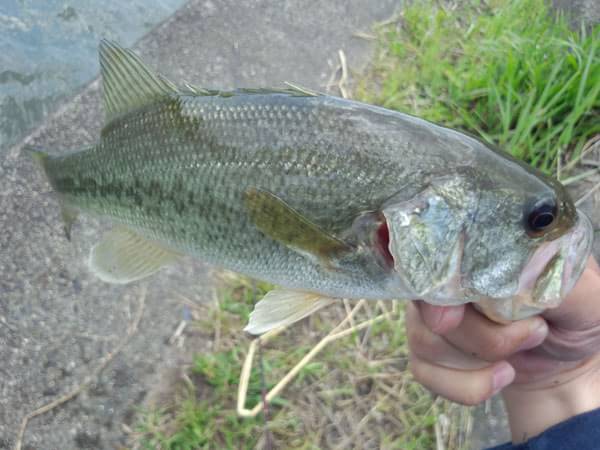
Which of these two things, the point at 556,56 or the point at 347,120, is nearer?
the point at 347,120

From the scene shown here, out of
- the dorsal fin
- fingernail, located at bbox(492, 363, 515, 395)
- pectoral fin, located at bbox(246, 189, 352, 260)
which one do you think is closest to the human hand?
fingernail, located at bbox(492, 363, 515, 395)

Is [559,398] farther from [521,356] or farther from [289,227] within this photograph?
[289,227]

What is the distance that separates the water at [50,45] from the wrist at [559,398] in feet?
5.75

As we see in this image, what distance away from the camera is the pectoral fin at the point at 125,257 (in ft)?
4.03

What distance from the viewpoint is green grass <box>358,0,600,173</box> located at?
204cm

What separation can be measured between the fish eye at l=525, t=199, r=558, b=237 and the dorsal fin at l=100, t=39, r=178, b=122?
67 centimetres

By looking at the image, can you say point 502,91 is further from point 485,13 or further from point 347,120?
point 347,120

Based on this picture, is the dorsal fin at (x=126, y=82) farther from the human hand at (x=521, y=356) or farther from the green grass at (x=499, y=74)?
the green grass at (x=499, y=74)

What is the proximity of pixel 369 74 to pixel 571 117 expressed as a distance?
77cm

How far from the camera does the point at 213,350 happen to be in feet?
5.81

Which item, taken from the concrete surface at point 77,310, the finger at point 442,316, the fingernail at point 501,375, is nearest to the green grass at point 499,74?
the concrete surface at point 77,310

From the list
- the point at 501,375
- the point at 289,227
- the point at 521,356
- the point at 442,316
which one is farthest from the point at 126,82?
the point at 521,356

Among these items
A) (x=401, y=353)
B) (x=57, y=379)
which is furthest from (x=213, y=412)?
(x=401, y=353)

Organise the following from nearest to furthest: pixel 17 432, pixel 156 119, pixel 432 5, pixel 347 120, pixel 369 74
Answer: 1. pixel 347 120
2. pixel 156 119
3. pixel 17 432
4. pixel 369 74
5. pixel 432 5
